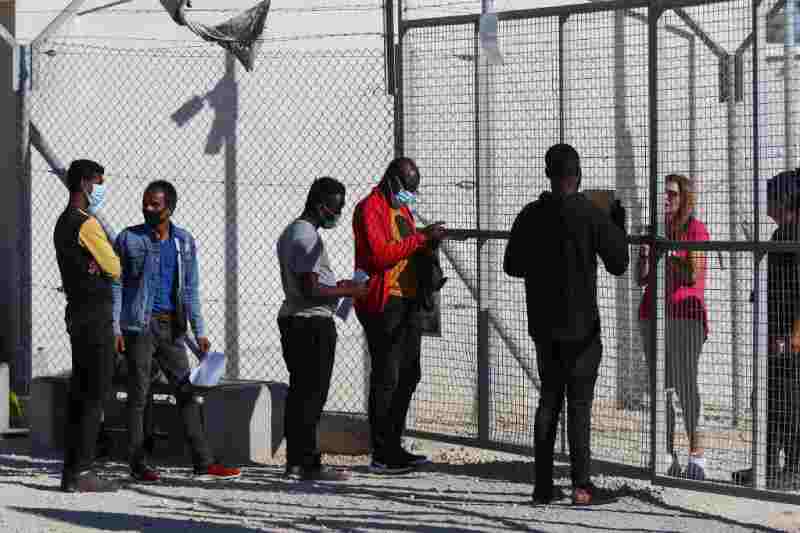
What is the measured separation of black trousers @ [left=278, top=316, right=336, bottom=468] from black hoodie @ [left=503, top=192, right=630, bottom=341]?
136cm

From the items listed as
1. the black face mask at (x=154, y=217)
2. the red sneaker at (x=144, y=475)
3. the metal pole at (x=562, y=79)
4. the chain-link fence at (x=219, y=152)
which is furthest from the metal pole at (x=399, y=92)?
the red sneaker at (x=144, y=475)

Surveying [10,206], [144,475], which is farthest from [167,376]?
[10,206]

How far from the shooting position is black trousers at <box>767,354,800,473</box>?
24.8 ft

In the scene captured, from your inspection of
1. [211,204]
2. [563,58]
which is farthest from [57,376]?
[563,58]

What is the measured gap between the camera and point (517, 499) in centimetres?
802

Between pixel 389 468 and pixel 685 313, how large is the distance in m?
2.00

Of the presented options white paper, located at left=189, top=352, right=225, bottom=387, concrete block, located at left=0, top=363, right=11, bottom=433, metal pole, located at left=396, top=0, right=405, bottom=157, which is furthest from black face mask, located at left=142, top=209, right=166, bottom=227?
concrete block, located at left=0, top=363, right=11, bottom=433

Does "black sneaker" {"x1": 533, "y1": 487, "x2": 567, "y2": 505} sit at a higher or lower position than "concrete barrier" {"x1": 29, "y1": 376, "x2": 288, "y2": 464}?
lower

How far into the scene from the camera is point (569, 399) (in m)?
7.65

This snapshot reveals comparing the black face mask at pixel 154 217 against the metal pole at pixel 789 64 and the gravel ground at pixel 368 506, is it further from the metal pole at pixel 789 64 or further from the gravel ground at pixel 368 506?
the metal pole at pixel 789 64

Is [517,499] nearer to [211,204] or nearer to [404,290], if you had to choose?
[404,290]

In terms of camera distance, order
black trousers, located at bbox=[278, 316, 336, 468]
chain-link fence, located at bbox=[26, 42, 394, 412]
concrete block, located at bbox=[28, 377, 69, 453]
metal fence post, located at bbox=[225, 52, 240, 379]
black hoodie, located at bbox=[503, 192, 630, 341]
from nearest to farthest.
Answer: black hoodie, located at bbox=[503, 192, 630, 341] → black trousers, located at bbox=[278, 316, 336, 468] → concrete block, located at bbox=[28, 377, 69, 453] → chain-link fence, located at bbox=[26, 42, 394, 412] → metal fence post, located at bbox=[225, 52, 240, 379]

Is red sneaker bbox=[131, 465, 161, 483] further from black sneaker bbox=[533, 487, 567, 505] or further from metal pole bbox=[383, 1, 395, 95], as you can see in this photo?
metal pole bbox=[383, 1, 395, 95]

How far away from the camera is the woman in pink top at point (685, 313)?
804 cm
